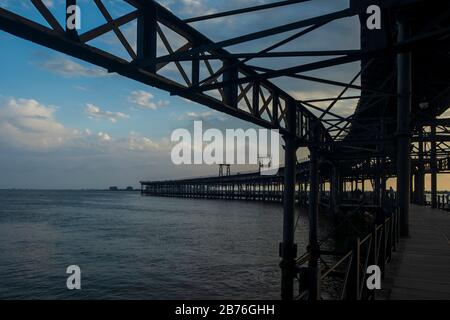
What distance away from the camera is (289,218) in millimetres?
16156

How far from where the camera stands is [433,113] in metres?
31.8

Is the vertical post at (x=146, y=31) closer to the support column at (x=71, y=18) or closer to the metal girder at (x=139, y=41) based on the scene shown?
the metal girder at (x=139, y=41)

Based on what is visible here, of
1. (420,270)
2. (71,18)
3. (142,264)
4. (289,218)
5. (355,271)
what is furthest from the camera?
(142,264)

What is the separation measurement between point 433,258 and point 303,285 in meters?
7.26

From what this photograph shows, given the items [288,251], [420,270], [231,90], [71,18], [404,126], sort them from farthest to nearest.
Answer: [404,126] → [288,251] → [231,90] → [420,270] → [71,18]

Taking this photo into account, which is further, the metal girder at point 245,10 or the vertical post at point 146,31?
the metal girder at point 245,10

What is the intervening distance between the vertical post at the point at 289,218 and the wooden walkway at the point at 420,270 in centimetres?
382

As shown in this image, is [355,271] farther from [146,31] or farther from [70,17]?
[70,17]

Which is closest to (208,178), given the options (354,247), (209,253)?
(209,253)

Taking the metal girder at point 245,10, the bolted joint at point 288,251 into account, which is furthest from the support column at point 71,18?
the bolted joint at point 288,251

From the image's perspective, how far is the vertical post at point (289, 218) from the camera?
14.9 meters

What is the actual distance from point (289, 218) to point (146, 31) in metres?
10.3

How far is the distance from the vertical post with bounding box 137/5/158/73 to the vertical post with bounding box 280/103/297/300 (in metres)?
9.39

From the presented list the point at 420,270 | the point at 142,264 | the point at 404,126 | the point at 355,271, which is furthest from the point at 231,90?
the point at 142,264
